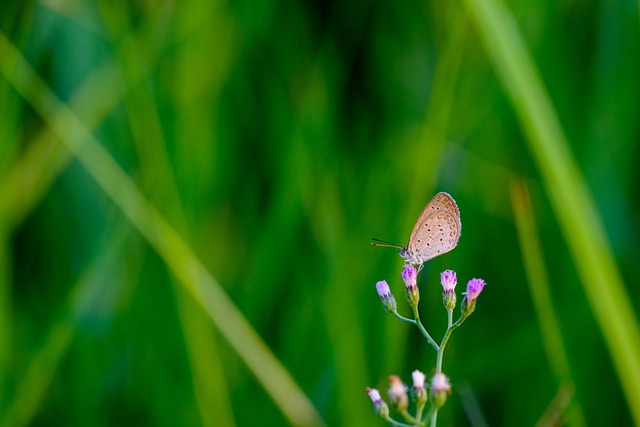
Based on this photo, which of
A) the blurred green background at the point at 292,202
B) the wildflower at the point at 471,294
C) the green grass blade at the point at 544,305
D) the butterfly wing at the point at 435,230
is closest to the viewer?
Result: the wildflower at the point at 471,294

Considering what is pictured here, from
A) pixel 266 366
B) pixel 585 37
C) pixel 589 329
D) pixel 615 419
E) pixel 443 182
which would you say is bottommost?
pixel 615 419

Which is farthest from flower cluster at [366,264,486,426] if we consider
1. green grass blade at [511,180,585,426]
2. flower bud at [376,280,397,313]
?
green grass blade at [511,180,585,426]

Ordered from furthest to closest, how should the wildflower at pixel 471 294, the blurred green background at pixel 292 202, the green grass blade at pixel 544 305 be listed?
the blurred green background at pixel 292 202
the green grass blade at pixel 544 305
the wildflower at pixel 471 294

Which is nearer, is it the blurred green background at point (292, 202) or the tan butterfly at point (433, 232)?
the tan butterfly at point (433, 232)

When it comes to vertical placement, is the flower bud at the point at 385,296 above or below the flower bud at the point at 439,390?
above

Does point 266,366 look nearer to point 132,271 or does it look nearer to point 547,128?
point 132,271

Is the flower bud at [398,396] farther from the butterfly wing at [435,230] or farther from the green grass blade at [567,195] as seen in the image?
the green grass blade at [567,195]

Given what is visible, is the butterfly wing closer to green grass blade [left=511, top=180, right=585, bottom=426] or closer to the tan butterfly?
the tan butterfly

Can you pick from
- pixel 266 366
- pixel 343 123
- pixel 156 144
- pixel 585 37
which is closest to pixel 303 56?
pixel 343 123

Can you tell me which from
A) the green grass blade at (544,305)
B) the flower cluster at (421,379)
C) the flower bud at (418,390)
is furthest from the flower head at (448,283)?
the green grass blade at (544,305)
